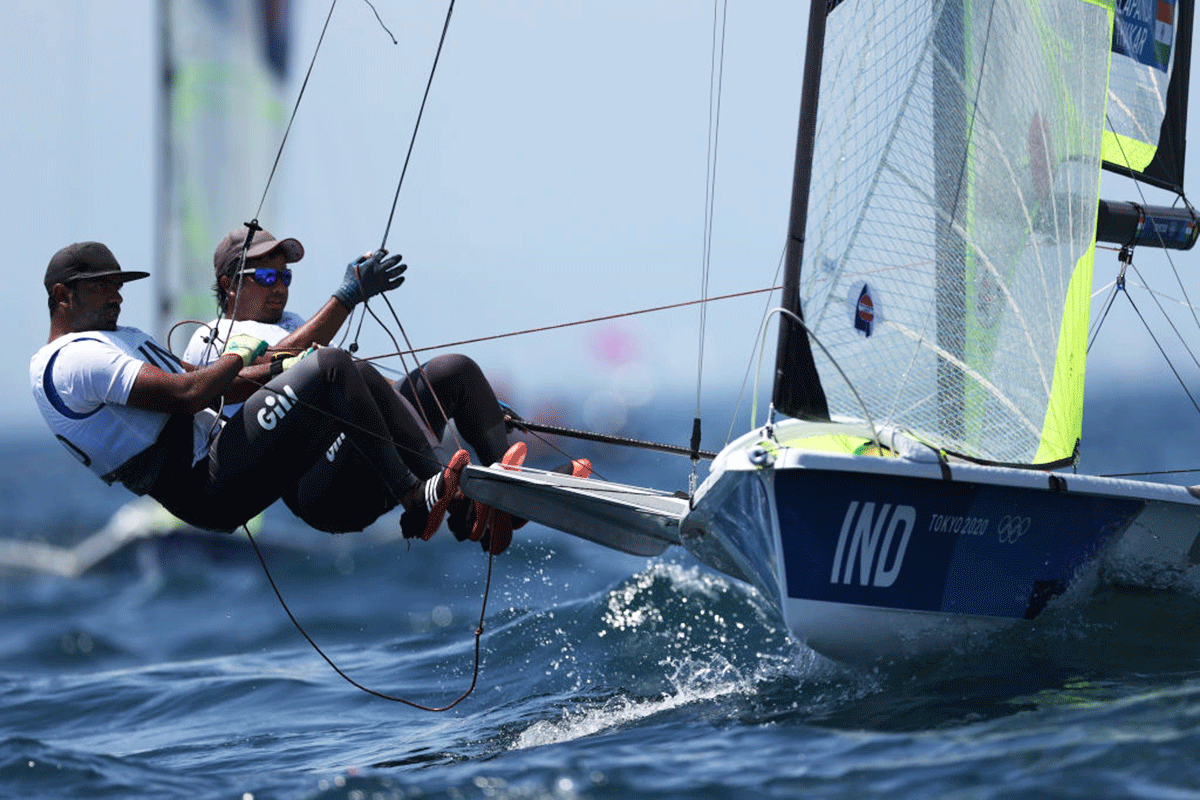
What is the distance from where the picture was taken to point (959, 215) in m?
4.38

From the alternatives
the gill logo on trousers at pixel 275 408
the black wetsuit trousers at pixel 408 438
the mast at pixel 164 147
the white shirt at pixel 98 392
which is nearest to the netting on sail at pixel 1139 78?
the black wetsuit trousers at pixel 408 438

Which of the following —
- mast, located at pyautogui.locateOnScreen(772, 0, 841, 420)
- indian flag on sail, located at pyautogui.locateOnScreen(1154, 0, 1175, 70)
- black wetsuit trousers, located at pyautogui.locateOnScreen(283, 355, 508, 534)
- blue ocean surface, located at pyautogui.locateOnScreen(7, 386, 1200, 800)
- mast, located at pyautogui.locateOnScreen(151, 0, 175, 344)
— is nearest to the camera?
blue ocean surface, located at pyautogui.locateOnScreen(7, 386, 1200, 800)

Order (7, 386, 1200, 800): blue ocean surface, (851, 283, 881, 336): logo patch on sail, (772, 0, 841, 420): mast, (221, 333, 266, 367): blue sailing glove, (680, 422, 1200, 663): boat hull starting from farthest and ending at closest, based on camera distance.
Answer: (221, 333, 266, 367): blue sailing glove, (851, 283, 881, 336): logo patch on sail, (772, 0, 841, 420): mast, (680, 422, 1200, 663): boat hull, (7, 386, 1200, 800): blue ocean surface

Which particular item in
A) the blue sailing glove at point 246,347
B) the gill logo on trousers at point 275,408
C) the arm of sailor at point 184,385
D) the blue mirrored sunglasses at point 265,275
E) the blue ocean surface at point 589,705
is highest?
the blue mirrored sunglasses at point 265,275

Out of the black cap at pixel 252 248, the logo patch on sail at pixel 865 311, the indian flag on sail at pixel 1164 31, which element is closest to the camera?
the logo patch on sail at pixel 865 311

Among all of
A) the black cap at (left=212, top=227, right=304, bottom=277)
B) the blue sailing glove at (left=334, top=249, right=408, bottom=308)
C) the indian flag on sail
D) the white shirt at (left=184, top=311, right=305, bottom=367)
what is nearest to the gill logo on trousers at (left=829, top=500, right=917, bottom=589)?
the blue sailing glove at (left=334, top=249, right=408, bottom=308)

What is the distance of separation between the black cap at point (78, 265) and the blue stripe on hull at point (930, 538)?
2.17m

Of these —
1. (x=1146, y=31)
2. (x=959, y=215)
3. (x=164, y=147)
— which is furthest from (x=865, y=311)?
(x=164, y=147)

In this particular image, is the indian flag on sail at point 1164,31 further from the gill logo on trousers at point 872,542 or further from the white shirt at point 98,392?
the white shirt at point 98,392

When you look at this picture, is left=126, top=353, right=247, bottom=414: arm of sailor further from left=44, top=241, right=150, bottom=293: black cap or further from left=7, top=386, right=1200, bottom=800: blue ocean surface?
left=7, top=386, right=1200, bottom=800: blue ocean surface

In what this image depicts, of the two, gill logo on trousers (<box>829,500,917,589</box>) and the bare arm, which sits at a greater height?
the bare arm

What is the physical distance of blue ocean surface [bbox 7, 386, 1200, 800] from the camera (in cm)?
328

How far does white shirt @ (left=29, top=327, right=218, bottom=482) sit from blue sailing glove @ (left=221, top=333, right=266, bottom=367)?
0.22 m

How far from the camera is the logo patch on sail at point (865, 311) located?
158 inches
